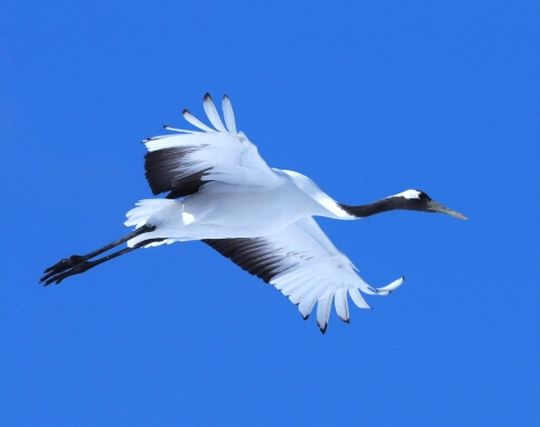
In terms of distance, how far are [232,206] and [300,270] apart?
2.53 meters

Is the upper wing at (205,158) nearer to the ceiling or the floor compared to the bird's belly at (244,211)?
nearer to the ceiling

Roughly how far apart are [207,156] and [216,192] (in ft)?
2.62

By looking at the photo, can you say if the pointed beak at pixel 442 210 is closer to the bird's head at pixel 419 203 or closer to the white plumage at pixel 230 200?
the bird's head at pixel 419 203

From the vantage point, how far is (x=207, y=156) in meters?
15.7

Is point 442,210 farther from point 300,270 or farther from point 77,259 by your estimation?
point 77,259

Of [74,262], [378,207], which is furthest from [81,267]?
[378,207]

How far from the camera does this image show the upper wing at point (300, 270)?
60.0 feet

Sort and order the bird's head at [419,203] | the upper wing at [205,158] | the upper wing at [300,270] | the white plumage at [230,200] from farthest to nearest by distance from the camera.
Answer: the upper wing at [300,270] < the bird's head at [419,203] < the white plumage at [230,200] < the upper wing at [205,158]

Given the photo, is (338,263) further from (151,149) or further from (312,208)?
(151,149)

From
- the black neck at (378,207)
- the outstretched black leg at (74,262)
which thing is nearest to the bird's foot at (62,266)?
the outstretched black leg at (74,262)

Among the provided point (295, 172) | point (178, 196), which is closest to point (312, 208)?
point (295, 172)

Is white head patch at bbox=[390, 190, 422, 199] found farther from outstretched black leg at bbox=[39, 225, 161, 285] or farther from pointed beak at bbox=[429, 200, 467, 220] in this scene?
outstretched black leg at bbox=[39, 225, 161, 285]

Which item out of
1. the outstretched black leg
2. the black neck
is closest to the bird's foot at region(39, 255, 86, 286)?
the outstretched black leg

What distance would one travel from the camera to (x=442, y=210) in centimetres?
1759
